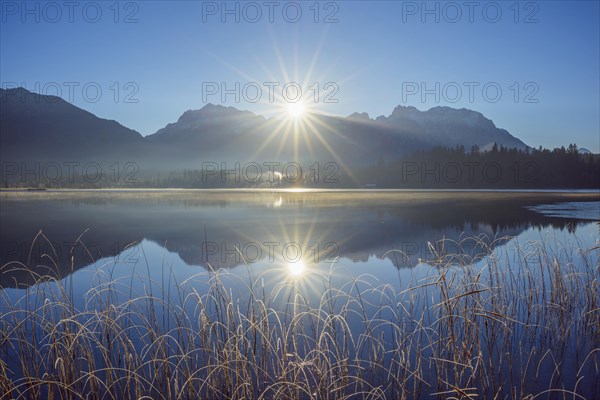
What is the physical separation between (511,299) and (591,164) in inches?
6533

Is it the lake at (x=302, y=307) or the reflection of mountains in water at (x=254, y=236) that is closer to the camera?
the lake at (x=302, y=307)

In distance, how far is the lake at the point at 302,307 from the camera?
8.08 meters

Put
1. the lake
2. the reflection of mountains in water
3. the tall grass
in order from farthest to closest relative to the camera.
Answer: the reflection of mountains in water
the lake
the tall grass

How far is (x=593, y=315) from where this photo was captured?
450 inches

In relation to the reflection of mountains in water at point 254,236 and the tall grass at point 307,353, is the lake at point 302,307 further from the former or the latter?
the reflection of mountains in water at point 254,236

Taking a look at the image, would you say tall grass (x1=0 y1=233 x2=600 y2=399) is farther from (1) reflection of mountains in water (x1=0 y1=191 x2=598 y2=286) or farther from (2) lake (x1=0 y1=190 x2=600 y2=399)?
(1) reflection of mountains in water (x1=0 y1=191 x2=598 y2=286)

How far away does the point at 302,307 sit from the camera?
42.2 ft

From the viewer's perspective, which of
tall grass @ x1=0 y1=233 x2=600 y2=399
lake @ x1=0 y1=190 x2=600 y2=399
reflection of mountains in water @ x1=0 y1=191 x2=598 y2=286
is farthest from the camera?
reflection of mountains in water @ x1=0 y1=191 x2=598 y2=286

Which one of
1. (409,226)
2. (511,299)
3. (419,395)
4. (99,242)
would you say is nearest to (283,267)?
(511,299)

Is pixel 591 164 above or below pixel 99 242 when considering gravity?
above

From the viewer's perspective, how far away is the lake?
8.08 meters

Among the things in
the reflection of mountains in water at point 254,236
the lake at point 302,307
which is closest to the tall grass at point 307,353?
the lake at point 302,307

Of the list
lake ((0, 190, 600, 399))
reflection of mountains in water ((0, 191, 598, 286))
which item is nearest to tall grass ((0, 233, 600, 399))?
lake ((0, 190, 600, 399))

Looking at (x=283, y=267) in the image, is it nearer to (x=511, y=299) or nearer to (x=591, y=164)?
(x=511, y=299)
